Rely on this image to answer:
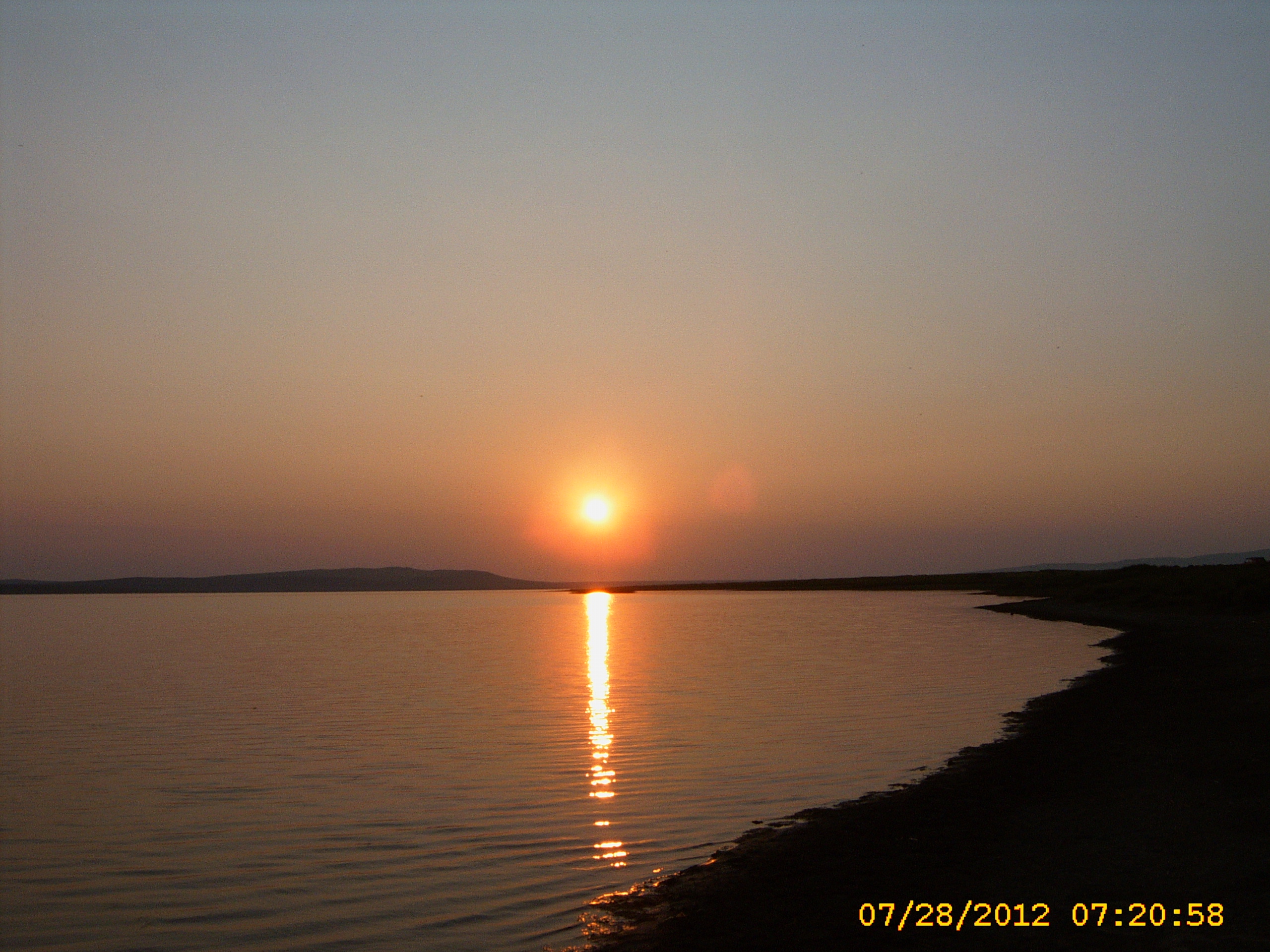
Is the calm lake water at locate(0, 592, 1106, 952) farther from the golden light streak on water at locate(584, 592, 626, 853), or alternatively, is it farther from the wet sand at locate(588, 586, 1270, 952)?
the wet sand at locate(588, 586, 1270, 952)

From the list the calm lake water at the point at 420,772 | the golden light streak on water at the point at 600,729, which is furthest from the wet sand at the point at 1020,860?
the golden light streak on water at the point at 600,729

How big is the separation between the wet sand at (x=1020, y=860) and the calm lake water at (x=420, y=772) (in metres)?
1.08

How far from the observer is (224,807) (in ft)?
55.2

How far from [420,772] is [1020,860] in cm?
1163

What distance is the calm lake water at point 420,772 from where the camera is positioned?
11.7 metres

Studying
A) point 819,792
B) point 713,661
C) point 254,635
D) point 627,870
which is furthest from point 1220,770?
point 254,635

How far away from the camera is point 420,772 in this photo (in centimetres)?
1958

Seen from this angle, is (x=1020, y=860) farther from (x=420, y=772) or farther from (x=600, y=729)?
(x=600, y=729)

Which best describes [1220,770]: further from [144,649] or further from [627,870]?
[144,649]

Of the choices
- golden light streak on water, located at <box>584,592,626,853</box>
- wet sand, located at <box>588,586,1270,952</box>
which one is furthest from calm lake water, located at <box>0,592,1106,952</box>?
wet sand, located at <box>588,586,1270,952</box>

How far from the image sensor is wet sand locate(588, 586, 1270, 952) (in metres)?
9.80

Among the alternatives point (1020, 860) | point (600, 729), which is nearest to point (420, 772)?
point (600, 729)

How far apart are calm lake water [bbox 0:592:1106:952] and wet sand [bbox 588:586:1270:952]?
3.55ft

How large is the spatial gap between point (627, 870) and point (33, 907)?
7.04 metres
